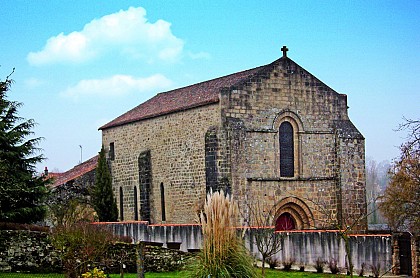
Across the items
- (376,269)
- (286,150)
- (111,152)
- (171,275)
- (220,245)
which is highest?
(111,152)

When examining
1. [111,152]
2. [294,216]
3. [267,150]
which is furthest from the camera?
[111,152]

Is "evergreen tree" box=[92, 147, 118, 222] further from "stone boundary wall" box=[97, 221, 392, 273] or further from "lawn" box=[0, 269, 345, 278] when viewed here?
"lawn" box=[0, 269, 345, 278]

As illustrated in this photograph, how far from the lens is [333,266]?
25984 mm

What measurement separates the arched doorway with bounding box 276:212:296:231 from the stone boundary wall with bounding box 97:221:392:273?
7.21 meters

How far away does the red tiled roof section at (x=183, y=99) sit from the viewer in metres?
36.6

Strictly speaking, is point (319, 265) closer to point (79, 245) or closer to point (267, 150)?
point (79, 245)

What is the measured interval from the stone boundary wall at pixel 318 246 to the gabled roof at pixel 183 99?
7762 millimetres

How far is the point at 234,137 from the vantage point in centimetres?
3422

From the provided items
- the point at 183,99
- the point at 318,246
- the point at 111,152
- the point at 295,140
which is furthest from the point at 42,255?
the point at 111,152

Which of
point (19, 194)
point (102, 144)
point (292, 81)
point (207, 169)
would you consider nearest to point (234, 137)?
point (207, 169)

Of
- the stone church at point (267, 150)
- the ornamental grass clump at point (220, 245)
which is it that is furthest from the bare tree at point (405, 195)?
the ornamental grass clump at point (220, 245)

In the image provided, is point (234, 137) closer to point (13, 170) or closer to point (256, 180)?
point (256, 180)

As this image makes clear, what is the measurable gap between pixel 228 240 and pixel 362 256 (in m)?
9.84

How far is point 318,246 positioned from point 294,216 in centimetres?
953
